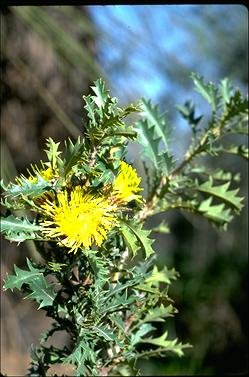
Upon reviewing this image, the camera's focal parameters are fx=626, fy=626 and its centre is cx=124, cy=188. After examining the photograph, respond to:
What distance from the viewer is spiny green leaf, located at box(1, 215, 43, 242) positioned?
60cm

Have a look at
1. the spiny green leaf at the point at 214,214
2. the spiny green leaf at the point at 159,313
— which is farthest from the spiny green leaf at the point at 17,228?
the spiny green leaf at the point at 214,214

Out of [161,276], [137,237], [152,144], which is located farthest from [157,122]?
[137,237]

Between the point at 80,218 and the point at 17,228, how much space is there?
7 centimetres

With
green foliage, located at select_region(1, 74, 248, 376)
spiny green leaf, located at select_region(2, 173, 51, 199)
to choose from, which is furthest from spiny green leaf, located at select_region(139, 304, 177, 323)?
spiny green leaf, located at select_region(2, 173, 51, 199)

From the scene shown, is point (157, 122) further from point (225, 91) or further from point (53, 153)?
point (53, 153)

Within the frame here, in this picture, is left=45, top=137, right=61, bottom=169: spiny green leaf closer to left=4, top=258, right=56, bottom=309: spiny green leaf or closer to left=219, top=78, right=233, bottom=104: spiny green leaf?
left=4, top=258, right=56, bottom=309: spiny green leaf

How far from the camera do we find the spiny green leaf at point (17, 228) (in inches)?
23.6

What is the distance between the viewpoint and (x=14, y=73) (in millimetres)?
2275

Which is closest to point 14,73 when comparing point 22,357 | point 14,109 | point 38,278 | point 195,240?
point 14,109

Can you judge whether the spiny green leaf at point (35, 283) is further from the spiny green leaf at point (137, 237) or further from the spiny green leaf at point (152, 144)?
the spiny green leaf at point (152, 144)

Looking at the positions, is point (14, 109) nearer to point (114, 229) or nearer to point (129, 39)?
point (129, 39)

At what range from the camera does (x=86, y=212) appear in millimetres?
577

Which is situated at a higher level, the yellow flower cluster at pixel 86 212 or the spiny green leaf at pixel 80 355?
the yellow flower cluster at pixel 86 212

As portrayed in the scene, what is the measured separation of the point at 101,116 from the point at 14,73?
5.86ft
